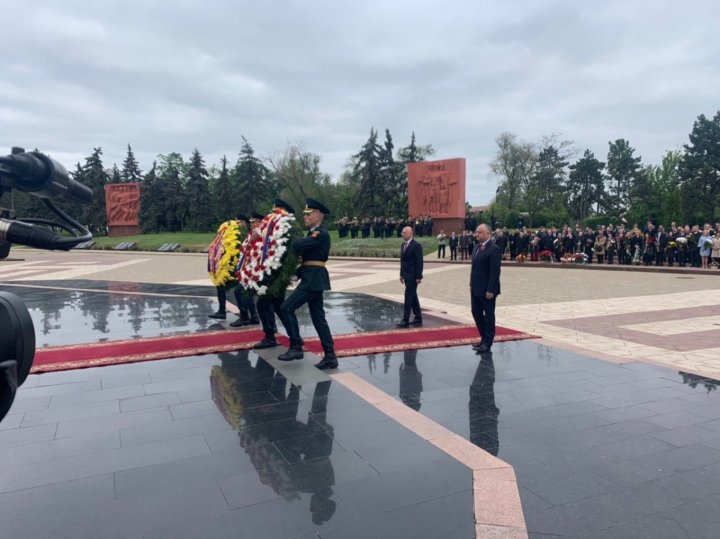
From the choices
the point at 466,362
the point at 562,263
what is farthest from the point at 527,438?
the point at 562,263

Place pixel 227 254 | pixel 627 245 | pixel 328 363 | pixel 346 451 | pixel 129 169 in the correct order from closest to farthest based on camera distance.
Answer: pixel 346 451 < pixel 328 363 < pixel 227 254 < pixel 627 245 < pixel 129 169

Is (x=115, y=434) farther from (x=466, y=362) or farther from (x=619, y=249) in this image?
(x=619, y=249)

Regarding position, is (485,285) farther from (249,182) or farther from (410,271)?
(249,182)

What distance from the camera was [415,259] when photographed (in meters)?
8.85

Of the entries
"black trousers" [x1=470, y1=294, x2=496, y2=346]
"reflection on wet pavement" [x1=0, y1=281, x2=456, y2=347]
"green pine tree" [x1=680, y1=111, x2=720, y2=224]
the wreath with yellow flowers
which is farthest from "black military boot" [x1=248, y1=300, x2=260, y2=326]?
"green pine tree" [x1=680, y1=111, x2=720, y2=224]

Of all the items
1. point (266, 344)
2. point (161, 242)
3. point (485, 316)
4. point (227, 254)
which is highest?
point (227, 254)

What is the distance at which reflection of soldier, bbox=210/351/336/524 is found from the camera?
3188 mm

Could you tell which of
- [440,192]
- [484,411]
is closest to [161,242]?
[440,192]

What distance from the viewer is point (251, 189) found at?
54750 mm

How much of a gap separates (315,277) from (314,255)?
11.2 inches

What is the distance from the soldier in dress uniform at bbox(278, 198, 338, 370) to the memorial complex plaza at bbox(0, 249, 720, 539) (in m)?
0.43

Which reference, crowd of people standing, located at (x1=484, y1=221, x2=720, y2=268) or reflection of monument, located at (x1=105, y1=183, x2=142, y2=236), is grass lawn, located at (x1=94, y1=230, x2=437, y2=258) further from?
crowd of people standing, located at (x1=484, y1=221, x2=720, y2=268)

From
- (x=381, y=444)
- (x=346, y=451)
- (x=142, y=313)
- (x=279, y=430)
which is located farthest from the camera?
A: (x=142, y=313)

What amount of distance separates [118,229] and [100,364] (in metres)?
51.9
